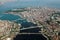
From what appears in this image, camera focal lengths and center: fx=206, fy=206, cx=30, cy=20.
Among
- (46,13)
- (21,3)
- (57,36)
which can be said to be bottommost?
(57,36)

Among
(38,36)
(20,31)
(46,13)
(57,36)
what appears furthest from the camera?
(46,13)

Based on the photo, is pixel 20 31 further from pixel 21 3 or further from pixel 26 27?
pixel 21 3

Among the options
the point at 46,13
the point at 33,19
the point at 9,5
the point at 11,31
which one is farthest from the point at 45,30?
the point at 9,5

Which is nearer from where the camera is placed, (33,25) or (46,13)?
(33,25)

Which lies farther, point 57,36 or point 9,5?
point 9,5

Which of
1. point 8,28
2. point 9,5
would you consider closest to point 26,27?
point 8,28

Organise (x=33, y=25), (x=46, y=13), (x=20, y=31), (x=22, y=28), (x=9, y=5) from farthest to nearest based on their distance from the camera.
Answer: (x=9, y=5) < (x=46, y=13) < (x=33, y=25) < (x=22, y=28) < (x=20, y=31)

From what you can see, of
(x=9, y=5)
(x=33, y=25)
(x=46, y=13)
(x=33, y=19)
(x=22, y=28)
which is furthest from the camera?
(x=9, y=5)

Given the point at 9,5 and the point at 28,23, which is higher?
the point at 9,5

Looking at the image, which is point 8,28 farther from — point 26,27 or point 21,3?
point 21,3
